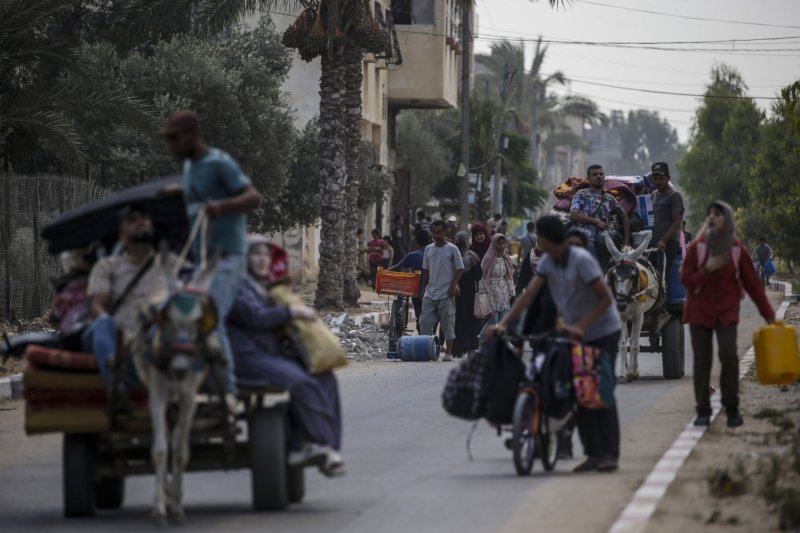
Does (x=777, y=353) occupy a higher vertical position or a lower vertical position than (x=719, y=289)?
lower

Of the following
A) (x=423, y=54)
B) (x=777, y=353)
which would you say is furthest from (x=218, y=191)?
(x=423, y=54)

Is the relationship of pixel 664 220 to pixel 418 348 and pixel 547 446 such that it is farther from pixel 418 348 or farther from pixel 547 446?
pixel 547 446

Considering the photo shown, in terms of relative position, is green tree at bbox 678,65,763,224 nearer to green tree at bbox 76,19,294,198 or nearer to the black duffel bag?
green tree at bbox 76,19,294,198

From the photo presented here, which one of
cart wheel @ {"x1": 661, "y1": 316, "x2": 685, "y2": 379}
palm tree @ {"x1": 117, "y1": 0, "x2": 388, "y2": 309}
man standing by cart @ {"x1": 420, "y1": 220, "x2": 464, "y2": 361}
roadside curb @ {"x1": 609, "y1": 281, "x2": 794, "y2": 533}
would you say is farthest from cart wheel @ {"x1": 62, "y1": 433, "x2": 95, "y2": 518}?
palm tree @ {"x1": 117, "y1": 0, "x2": 388, "y2": 309}

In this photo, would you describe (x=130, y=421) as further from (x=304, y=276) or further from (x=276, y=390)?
(x=304, y=276)

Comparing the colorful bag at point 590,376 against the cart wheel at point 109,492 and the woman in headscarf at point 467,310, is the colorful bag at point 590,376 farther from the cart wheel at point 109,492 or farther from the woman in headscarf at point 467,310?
the woman in headscarf at point 467,310

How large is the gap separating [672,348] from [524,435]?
27.7 ft

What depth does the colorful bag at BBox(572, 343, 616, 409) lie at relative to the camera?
10.8 m

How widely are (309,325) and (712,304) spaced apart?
4.62m

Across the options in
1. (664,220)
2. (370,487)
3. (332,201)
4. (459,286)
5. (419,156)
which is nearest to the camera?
(370,487)

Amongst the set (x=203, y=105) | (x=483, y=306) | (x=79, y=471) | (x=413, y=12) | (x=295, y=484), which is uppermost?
(x=413, y=12)

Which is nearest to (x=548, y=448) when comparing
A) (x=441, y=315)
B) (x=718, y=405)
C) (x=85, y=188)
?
(x=718, y=405)

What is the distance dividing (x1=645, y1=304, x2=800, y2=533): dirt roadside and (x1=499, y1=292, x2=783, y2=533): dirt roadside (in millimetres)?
268

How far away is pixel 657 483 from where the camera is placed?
1030cm
